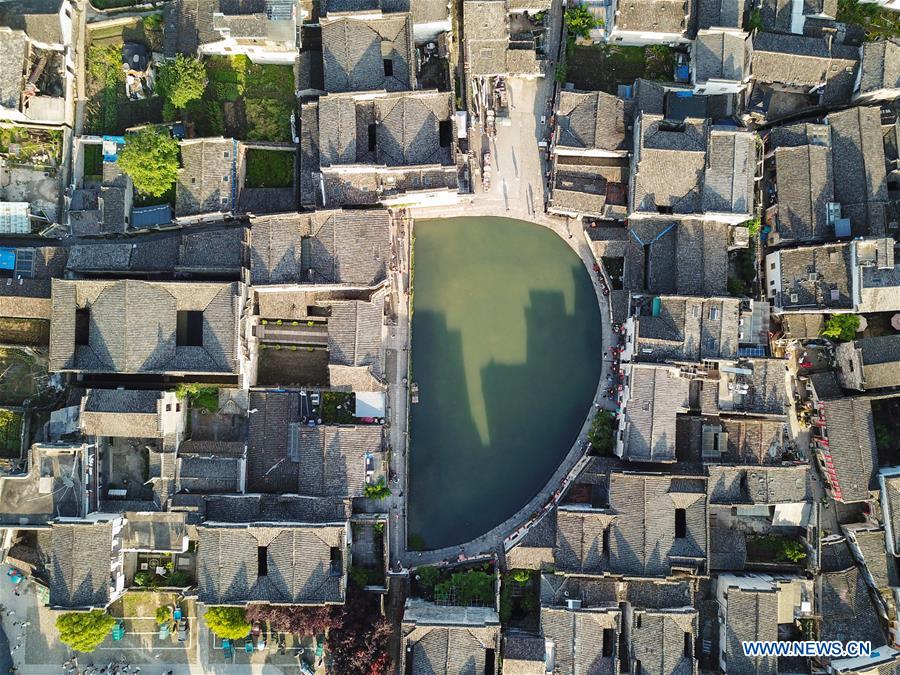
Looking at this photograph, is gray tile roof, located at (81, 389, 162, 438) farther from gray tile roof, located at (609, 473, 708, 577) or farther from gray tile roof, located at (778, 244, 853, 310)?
gray tile roof, located at (778, 244, 853, 310)

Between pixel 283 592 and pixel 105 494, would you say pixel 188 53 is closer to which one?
pixel 105 494

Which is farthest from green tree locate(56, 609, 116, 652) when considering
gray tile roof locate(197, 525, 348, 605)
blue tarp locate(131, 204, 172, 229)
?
blue tarp locate(131, 204, 172, 229)

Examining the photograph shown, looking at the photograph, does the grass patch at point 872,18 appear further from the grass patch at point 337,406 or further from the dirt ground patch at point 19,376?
the dirt ground patch at point 19,376

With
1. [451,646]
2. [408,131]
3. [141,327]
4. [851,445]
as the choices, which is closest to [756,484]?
[851,445]

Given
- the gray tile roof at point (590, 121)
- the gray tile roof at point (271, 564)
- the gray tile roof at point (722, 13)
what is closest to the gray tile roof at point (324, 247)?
the gray tile roof at point (590, 121)

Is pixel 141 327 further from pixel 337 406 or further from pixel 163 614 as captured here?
pixel 163 614

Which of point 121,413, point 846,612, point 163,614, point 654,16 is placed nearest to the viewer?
point 121,413
